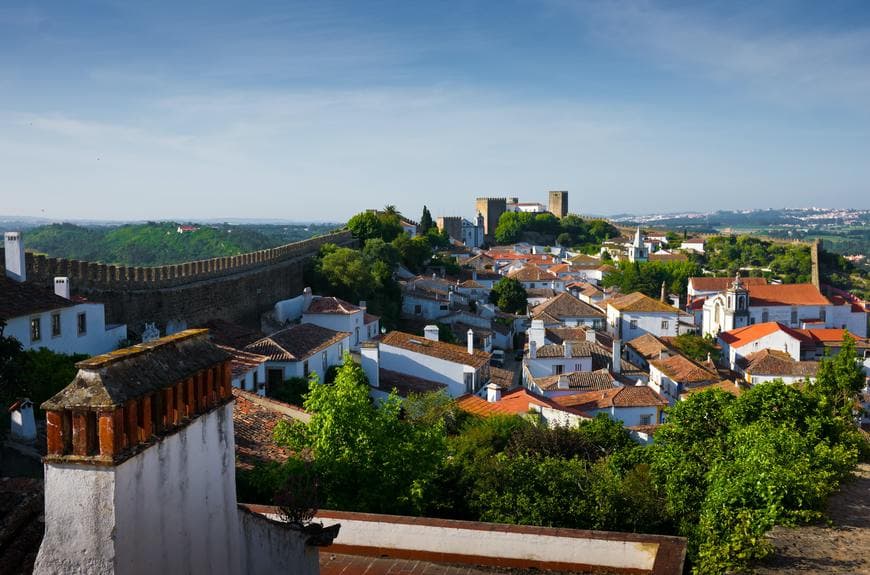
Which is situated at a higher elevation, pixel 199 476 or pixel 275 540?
pixel 199 476

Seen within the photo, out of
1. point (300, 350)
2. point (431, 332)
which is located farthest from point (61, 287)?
point (431, 332)

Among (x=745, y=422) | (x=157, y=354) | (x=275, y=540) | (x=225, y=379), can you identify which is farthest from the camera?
(x=745, y=422)

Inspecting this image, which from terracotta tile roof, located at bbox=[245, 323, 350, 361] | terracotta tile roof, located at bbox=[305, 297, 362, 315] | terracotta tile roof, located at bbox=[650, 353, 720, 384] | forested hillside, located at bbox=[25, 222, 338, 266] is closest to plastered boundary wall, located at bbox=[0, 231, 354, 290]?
terracotta tile roof, located at bbox=[305, 297, 362, 315]

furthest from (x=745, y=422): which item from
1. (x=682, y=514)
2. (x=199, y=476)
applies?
(x=199, y=476)

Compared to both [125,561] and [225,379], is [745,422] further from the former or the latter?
[125,561]

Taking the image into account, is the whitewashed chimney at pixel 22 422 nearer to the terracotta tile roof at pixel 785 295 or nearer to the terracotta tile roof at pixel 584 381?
the terracotta tile roof at pixel 584 381

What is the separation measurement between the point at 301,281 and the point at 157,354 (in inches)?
1131

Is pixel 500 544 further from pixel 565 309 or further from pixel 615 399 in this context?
pixel 565 309

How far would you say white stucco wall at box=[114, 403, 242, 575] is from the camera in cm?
328

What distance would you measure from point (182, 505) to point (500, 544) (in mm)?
3125

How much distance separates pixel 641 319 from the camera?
40.6 meters

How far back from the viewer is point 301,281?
32.1 metres

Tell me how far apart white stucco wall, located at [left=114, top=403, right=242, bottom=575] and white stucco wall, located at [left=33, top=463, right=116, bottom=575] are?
4 cm

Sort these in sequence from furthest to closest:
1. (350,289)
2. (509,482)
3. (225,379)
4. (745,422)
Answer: (350,289), (745,422), (509,482), (225,379)
